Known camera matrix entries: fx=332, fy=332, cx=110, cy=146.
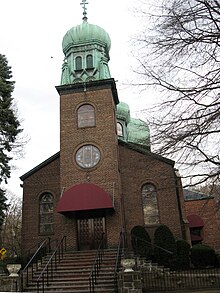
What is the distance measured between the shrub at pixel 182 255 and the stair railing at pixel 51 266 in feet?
19.8

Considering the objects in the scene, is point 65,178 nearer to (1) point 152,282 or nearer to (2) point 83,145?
(2) point 83,145

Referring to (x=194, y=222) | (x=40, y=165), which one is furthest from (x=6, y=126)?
(x=194, y=222)

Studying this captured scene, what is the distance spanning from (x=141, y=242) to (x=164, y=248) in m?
1.23

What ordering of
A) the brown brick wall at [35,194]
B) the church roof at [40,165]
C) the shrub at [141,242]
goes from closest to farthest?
the shrub at [141,242]
the brown brick wall at [35,194]
the church roof at [40,165]

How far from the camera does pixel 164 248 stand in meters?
17.1

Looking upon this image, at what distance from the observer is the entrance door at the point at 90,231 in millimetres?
18359

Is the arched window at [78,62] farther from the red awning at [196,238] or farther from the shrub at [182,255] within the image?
the red awning at [196,238]

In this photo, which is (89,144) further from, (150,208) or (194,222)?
(194,222)

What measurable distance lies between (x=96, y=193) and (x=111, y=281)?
533 cm

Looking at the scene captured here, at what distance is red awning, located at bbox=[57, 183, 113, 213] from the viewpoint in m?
17.0

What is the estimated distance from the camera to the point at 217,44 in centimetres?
770

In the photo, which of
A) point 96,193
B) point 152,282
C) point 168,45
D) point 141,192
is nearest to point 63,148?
→ point 96,193

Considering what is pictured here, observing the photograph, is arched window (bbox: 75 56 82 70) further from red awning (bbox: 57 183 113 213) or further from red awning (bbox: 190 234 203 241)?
red awning (bbox: 190 234 203 241)

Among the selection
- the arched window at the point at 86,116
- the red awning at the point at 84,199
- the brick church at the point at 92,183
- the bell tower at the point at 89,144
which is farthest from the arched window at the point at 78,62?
the red awning at the point at 84,199
